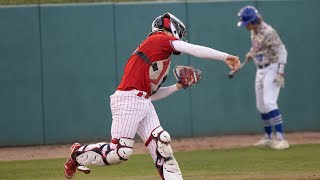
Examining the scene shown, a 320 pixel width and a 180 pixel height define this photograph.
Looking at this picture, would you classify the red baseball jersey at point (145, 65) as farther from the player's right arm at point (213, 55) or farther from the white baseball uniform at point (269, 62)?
the white baseball uniform at point (269, 62)

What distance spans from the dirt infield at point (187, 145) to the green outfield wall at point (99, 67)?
0.86 feet

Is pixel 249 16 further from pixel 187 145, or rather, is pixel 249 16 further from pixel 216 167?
pixel 216 167

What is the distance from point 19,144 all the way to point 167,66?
7857mm

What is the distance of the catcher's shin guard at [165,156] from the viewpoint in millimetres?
8117

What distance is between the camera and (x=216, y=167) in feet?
38.1

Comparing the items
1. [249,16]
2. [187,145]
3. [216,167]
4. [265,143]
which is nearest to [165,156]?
[216,167]

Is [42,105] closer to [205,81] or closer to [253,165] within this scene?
[205,81]

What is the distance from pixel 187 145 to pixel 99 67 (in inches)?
93.6

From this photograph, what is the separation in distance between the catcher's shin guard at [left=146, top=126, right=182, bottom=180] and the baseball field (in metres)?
2.24

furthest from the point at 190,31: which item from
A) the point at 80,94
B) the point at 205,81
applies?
the point at 80,94

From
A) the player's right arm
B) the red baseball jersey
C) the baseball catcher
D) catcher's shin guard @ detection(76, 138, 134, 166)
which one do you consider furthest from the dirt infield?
the player's right arm

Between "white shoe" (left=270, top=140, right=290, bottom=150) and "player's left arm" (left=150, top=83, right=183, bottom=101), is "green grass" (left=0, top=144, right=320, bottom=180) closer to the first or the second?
"white shoe" (left=270, top=140, right=290, bottom=150)

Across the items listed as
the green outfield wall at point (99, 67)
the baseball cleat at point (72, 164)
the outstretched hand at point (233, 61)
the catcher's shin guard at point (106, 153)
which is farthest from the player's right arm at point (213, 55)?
the green outfield wall at point (99, 67)

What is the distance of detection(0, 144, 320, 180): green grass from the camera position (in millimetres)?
10680
